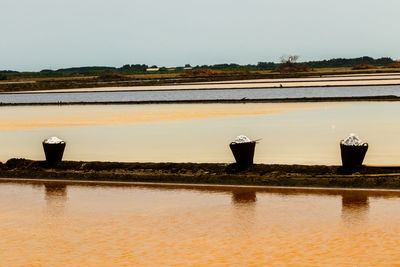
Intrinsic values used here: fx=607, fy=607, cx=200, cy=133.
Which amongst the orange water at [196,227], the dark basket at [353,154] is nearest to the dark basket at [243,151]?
the orange water at [196,227]

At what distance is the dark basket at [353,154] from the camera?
12.1 m

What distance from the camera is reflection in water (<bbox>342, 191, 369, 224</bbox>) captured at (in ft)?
31.3

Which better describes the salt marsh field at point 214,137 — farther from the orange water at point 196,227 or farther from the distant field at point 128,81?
the distant field at point 128,81

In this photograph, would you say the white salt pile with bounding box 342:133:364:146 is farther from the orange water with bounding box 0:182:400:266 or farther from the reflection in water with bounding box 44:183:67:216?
the reflection in water with bounding box 44:183:67:216

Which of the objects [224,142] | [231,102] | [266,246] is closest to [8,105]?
[231,102]

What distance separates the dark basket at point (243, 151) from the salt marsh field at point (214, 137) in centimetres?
149

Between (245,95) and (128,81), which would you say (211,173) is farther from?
(128,81)

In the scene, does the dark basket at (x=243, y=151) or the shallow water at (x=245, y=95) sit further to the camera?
the shallow water at (x=245, y=95)

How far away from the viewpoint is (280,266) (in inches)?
280

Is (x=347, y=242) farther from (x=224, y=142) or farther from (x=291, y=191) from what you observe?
(x=224, y=142)

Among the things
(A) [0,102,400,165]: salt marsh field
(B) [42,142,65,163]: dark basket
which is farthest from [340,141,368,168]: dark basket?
(B) [42,142,65,163]: dark basket

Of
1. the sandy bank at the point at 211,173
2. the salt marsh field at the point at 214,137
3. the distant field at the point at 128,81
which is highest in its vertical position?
the distant field at the point at 128,81

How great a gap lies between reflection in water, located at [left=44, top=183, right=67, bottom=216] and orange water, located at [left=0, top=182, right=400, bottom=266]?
19 millimetres

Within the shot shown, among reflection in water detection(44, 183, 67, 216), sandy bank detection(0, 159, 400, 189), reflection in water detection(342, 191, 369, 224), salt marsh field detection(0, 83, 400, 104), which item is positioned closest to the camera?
reflection in water detection(342, 191, 369, 224)
